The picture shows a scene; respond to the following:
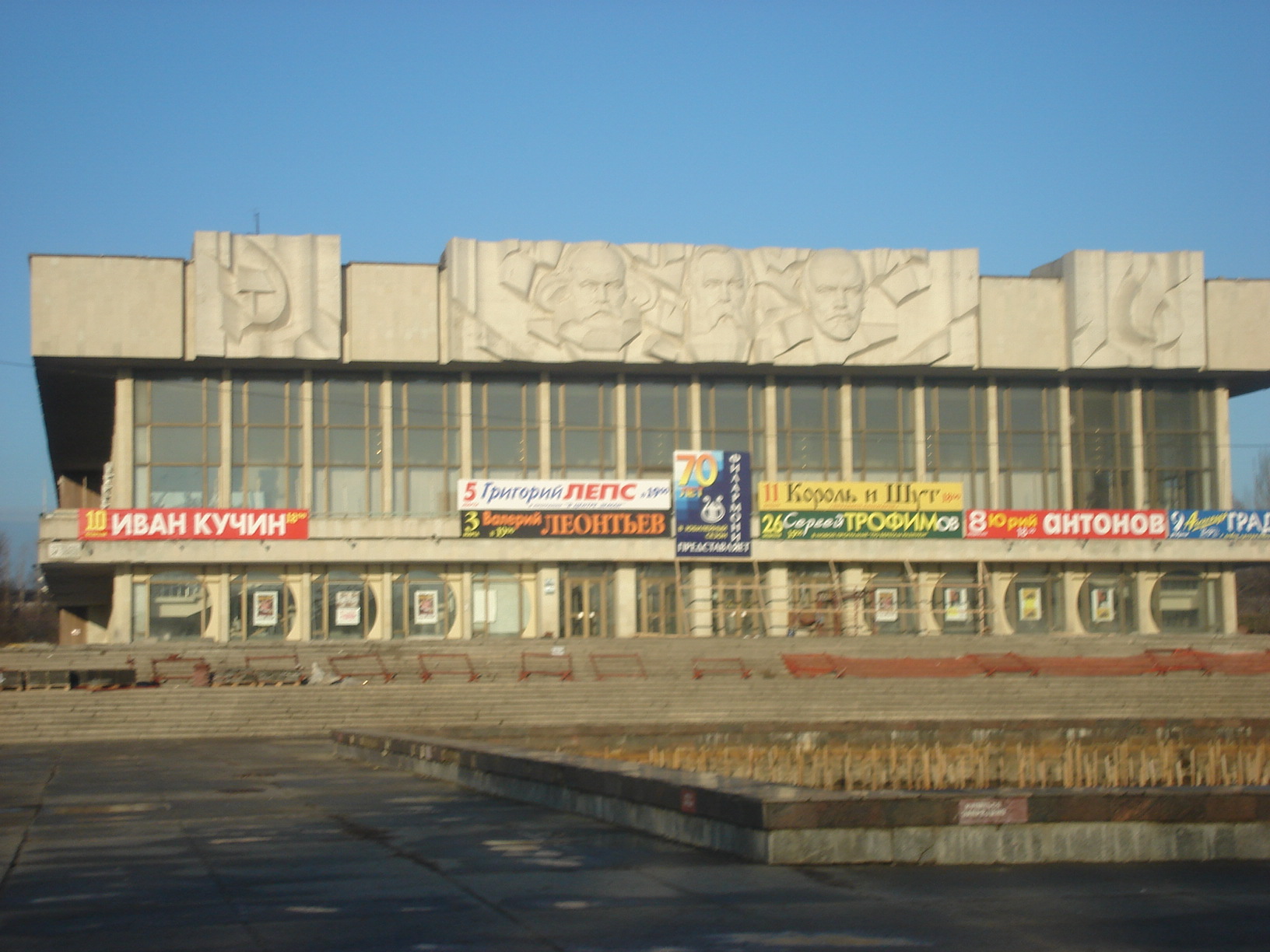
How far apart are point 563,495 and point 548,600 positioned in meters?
3.98

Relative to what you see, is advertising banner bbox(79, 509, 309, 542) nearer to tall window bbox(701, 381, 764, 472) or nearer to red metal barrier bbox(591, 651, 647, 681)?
red metal barrier bbox(591, 651, 647, 681)

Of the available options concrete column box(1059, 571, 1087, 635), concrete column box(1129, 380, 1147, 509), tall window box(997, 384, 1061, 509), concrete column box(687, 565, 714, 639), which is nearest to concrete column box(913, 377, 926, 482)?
tall window box(997, 384, 1061, 509)

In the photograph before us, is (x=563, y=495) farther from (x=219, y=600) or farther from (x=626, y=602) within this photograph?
(x=219, y=600)

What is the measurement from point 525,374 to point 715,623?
11729 millimetres

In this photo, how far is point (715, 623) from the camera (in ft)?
166

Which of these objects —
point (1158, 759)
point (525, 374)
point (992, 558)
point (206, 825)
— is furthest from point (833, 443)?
point (206, 825)

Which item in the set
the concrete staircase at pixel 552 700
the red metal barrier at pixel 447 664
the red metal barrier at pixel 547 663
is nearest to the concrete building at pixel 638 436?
the concrete staircase at pixel 552 700

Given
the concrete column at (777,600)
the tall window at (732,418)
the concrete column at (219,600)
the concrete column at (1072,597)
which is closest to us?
the concrete column at (219,600)

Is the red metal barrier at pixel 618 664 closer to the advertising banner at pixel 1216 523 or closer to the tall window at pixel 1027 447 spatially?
the tall window at pixel 1027 447

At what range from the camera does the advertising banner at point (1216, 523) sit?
5244 cm

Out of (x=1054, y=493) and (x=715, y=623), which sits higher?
(x=1054, y=493)

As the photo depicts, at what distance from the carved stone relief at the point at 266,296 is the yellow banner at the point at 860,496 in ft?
54.9

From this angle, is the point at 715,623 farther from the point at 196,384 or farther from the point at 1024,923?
the point at 1024,923

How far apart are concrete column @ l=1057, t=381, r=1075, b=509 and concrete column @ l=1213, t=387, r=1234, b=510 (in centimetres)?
616
